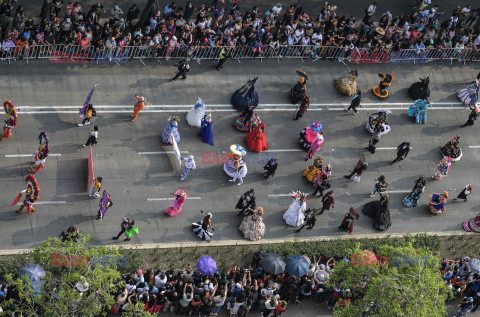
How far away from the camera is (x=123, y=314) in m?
32.3

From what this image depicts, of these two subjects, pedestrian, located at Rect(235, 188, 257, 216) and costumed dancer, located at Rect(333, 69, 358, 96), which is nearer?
pedestrian, located at Rect(235, 188, 257, 216)

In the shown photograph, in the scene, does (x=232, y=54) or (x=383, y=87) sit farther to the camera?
(x=383, y=87)

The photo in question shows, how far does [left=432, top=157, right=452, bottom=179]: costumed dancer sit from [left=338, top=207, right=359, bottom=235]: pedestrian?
5904mm

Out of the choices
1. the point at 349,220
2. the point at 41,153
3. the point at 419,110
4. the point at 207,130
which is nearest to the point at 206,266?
the point at 349,220

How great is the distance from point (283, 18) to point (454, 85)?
9.99m

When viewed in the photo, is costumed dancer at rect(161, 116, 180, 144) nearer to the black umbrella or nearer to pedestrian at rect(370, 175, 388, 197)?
the black umbrella

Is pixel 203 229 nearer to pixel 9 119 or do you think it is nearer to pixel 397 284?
pixel 397 284

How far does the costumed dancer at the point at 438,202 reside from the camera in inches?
1604

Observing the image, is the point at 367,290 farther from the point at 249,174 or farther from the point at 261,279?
the point at 249,174

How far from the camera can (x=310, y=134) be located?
139 feet

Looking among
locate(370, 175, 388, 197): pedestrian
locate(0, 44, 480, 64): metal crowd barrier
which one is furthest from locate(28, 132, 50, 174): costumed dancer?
locate(370, 175, 388, 197): pedestrian

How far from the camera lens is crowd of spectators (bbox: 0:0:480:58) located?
1700 inches

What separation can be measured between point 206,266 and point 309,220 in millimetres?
5990

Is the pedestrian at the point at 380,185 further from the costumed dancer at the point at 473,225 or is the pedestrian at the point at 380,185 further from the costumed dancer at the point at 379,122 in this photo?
the costumed dancer at the point at 473,225
